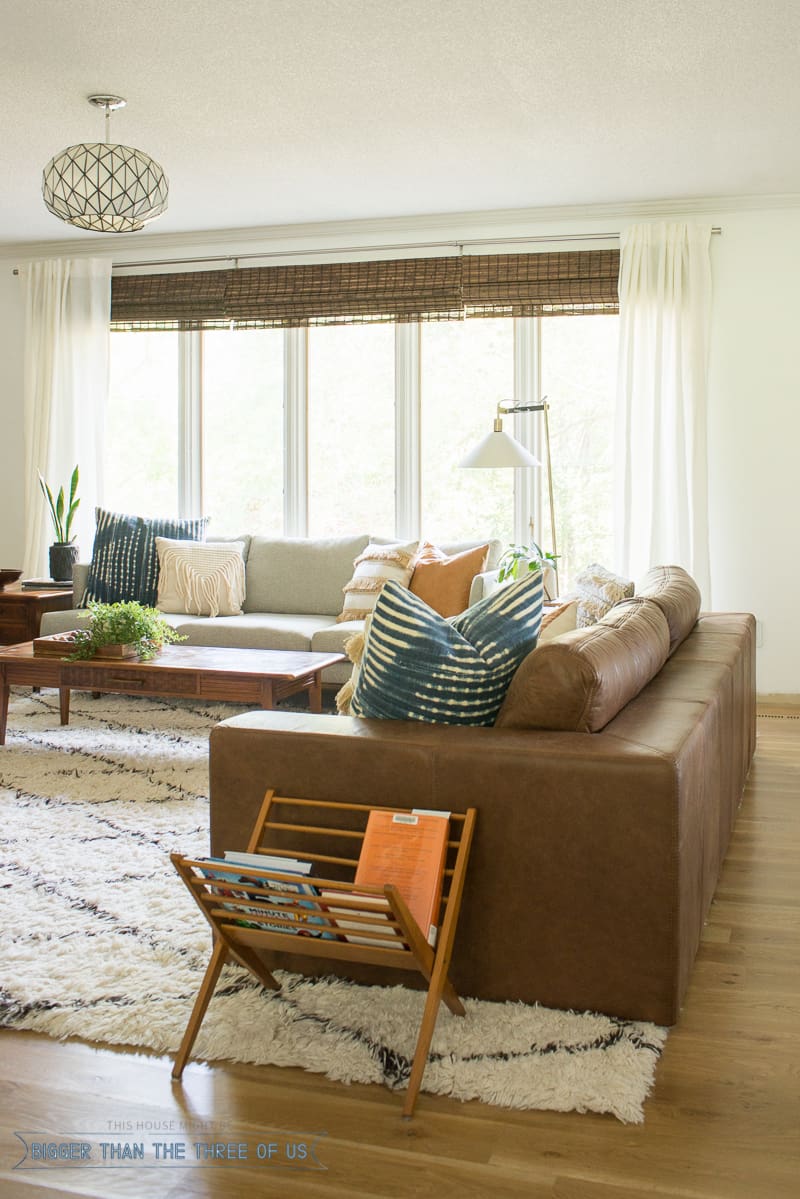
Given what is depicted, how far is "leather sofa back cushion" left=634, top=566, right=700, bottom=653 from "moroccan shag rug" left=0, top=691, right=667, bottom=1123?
1417mm

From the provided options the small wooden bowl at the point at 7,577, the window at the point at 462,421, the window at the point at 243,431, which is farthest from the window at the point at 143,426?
the window at the point at 462,421

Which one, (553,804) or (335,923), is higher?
(553,804)

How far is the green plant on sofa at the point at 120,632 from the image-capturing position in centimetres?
455

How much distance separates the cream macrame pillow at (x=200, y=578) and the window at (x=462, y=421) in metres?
1.13

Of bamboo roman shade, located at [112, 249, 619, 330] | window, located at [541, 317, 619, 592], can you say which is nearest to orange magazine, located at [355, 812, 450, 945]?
window, located at [541, 317, 619, 592]

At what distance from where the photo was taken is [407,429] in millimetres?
6215

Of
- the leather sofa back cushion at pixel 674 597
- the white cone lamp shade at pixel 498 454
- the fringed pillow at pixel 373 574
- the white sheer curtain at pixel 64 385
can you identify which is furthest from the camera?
the white sheer curtain at pixel 64 385

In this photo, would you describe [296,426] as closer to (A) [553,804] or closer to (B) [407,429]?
(B) [407,429]

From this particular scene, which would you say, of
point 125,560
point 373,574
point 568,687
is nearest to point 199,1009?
point 568,687

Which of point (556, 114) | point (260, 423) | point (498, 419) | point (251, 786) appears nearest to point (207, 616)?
point (260, 423)

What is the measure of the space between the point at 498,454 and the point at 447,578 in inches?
27.0

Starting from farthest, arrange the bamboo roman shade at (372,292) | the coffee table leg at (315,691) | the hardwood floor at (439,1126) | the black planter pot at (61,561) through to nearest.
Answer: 1. the black planter pot at (61,561)
2. the bamboo roman shade at (372,292)
3. the coffee table leg at (315,691)
4. the hardwood floor at (439,1126)

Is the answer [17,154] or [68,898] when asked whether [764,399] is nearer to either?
[17,154]

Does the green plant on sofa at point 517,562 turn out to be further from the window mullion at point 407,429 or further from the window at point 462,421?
the window mullion at point 407,429
